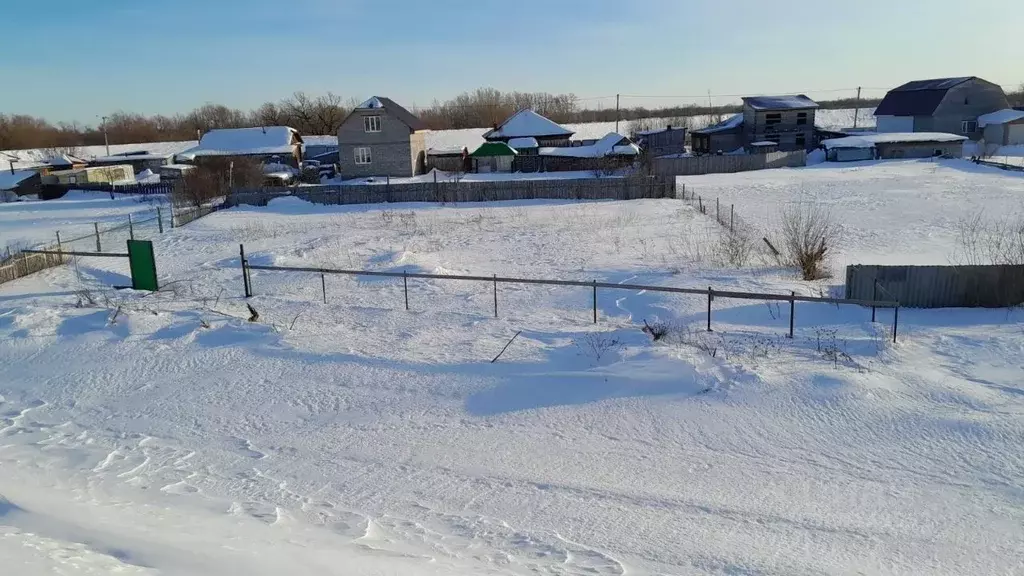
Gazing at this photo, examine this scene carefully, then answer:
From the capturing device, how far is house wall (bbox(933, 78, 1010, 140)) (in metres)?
62.5

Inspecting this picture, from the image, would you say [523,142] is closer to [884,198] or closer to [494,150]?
[494,150]

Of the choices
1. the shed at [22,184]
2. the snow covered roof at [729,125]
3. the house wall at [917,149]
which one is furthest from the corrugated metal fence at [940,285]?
the shed at [22,184]

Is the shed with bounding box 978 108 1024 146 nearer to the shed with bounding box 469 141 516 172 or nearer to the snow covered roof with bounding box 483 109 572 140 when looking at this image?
the snow covered roof with bounding box 483 109 572 140

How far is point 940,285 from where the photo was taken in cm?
1532

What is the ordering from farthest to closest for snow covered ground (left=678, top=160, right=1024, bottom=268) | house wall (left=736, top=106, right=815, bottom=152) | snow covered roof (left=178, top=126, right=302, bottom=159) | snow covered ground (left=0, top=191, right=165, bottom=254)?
house wall (left=736, top=106, right=815, bottom=152) < snow covered roof (left=178, top=126, right=302, bottom=159) < snow covered ground (left=0, top=191, right=165, bottom=254) < snow covered ground (left=678, top=160, right=1024, bottom=268)

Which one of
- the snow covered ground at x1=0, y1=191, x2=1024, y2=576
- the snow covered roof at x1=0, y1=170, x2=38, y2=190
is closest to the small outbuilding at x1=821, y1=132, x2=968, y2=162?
the snow covered ground at x1=0, y1=191, x2=1024, y2=576

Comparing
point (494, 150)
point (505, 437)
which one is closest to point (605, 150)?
point (494, 150)

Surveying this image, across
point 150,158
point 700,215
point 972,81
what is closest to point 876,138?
point 972,81

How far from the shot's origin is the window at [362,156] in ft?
174

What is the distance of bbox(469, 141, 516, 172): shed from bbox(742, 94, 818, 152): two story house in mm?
22201

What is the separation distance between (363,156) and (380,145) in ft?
5.08

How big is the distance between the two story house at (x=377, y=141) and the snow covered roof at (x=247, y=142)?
441 inches

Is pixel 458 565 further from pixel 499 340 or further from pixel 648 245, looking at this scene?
pixel 648 245

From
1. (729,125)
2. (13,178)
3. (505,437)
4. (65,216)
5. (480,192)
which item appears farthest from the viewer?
(729,125)
